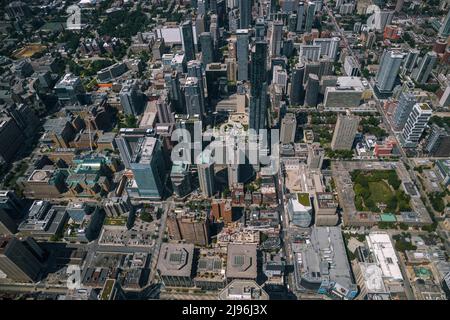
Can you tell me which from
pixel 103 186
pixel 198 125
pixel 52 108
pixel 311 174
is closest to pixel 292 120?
pixel 311 174

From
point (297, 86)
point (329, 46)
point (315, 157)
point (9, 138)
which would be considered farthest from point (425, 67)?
point (9, 138)

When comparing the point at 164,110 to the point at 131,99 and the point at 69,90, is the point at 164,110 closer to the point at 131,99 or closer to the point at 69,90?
the point at 131,99

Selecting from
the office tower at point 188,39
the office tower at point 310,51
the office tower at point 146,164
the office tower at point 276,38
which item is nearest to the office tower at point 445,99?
the office tower at point 310,51

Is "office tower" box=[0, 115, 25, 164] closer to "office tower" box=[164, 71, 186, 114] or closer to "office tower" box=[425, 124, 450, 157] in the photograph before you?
"office tower" box=[164, 71, 186, 114]

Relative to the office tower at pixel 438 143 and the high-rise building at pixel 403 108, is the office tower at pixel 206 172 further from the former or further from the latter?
the office tower at pixel 438 143

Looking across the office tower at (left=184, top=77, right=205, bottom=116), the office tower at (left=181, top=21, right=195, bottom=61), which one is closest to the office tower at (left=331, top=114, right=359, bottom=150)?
the office tower at (left=184, top=77, right=205, bottom=116)

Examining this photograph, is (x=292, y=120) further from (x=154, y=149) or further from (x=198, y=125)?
(x=154, y=149)
